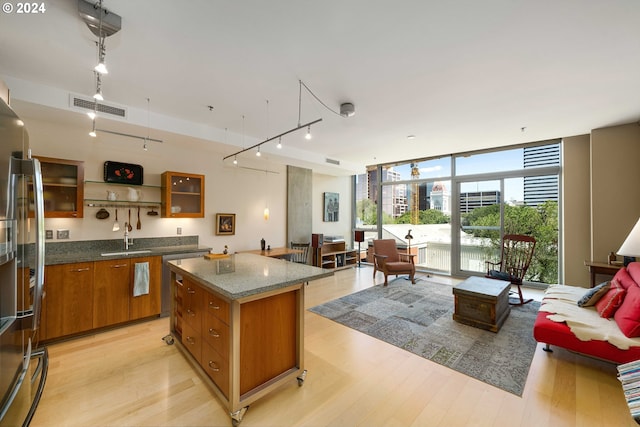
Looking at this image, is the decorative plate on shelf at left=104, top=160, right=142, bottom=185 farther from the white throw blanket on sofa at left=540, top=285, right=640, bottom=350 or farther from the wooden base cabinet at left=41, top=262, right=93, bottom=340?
the white throw blanket on sofa at left=540, top=285, right=640, bottom=350

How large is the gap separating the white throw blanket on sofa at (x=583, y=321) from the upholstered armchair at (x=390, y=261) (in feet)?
7.58

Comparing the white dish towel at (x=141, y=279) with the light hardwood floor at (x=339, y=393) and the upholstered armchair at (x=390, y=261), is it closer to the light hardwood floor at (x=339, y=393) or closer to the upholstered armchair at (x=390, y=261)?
the light hardwood floor at (x=339, y=393)

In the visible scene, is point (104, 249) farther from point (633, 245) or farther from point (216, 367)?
point (633, 245)

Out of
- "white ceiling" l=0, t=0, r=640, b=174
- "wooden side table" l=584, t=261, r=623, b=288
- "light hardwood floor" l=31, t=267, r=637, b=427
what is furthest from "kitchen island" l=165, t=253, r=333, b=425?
"wooden side table" l=584, t=261, r=623, b=288

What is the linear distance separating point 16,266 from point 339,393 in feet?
7.19

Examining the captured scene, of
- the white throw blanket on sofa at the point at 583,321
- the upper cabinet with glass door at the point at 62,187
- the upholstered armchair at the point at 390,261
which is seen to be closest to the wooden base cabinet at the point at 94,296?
the upper cabinet with glass door at the point at 62,187

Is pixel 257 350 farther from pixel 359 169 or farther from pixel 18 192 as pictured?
pixel 359 169

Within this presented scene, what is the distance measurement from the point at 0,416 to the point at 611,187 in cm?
649

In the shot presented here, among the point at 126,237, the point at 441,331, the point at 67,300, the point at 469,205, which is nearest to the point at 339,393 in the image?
the point at 441,331

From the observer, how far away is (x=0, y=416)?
0.98 metres

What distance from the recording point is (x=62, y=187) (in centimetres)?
326

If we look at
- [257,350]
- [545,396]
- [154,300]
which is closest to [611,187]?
[545,396]

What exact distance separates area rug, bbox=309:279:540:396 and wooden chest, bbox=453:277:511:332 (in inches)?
3.8

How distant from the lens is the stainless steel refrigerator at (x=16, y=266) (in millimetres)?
1051
